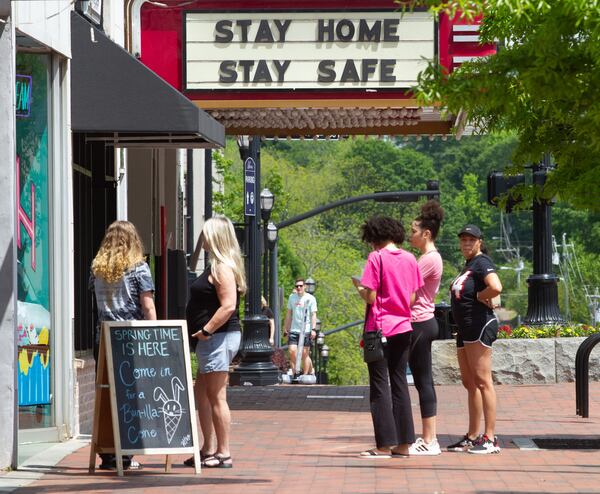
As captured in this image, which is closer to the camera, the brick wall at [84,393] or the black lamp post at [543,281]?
the brick wall at [84,393]

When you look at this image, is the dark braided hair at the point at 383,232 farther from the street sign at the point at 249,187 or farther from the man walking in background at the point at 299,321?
the man walking in background at the point at 299,321

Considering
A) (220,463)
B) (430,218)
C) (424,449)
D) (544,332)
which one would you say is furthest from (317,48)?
(220,463)

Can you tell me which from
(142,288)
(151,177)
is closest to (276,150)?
(151,177)

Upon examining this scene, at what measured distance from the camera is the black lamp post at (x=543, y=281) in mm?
20000

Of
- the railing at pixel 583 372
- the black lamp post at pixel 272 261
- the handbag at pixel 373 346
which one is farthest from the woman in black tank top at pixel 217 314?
the black lamp post at pixel 272 261

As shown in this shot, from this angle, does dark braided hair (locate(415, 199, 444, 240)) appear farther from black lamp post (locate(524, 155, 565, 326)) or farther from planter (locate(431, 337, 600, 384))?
black lamp post (locate(524, 155, 565, 326))

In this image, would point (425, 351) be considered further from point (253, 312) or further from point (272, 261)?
point (272, 261)

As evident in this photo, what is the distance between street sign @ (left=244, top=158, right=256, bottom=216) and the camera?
22188 mm

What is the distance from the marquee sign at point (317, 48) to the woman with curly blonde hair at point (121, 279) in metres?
5.88

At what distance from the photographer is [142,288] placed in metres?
9.98

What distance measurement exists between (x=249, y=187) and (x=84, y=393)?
9.96m

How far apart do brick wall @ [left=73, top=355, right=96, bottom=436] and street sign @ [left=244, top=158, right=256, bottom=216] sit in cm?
934

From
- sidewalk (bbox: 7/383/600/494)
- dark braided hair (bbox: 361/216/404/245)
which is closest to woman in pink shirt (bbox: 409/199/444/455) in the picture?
sidewalk (bbox: 7/383/600/494)

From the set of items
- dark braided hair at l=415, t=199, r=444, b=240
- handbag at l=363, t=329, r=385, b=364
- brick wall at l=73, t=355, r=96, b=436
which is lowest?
brick wall at l=73, t=355, r=96, b=436
